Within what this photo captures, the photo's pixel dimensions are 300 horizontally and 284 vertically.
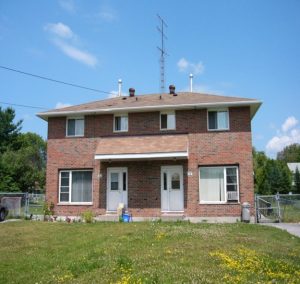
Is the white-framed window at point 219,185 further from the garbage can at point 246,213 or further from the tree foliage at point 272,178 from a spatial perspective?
the tree foliage at point 272,178

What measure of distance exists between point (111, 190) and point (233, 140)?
286 inches

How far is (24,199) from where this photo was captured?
23.8 meters

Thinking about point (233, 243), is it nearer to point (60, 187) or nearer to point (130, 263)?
point (130, 263)

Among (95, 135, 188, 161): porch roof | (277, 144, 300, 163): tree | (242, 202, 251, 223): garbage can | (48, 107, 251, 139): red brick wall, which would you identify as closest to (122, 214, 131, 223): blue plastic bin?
(95, 135, 188, 161): porch roof

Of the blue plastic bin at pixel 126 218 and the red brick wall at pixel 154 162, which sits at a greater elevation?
the red brick wall at pixel 154 162

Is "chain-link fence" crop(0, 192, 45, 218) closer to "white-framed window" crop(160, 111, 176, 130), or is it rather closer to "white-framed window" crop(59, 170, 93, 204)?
"white-framed window" crop(59, 170, 93, 204)

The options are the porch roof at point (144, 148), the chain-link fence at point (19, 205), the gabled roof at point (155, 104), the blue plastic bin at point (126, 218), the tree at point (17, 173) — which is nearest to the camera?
the blue plastic bin at point (126, 218)

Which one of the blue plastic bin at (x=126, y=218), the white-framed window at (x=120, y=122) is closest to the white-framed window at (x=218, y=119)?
the white-framed window at (x=120, y=122)

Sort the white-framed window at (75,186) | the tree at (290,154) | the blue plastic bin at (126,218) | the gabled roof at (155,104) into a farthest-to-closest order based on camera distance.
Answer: the tree at (290,154) → the white-framed window at (75,186) → the gabled roof at (155,104) → the blue plastic bin at (126,218)

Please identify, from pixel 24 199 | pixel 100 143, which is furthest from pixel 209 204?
pixel 24 199

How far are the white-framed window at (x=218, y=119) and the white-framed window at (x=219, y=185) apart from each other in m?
2.24

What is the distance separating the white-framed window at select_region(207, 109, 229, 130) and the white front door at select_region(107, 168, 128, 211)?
540 centimetres

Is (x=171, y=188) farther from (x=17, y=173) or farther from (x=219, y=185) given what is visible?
(x=17, y=173)

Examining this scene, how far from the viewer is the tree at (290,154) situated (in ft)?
365
